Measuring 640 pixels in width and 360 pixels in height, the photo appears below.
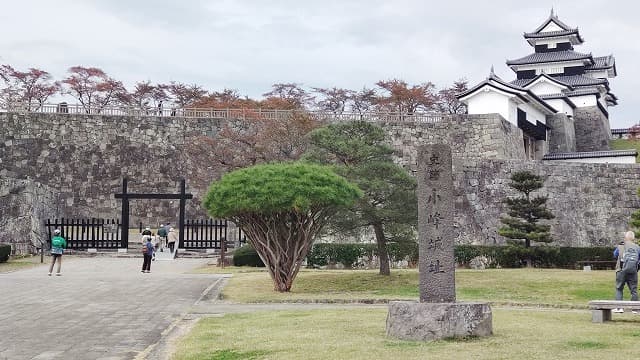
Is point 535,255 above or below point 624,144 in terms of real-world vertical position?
below

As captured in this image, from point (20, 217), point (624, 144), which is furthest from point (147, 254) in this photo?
point (624, 144)

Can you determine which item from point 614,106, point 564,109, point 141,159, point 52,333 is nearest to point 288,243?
point 52,333

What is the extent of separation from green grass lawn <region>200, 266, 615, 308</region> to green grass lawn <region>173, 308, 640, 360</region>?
3.79 metres

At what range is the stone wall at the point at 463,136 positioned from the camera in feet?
138

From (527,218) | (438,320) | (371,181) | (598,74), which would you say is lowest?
(438,320)

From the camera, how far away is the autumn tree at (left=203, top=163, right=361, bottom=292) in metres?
16.3

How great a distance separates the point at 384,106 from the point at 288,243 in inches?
1584

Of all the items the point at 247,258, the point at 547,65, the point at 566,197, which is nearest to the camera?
the point at 247,258

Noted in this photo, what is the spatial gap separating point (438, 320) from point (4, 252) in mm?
21705

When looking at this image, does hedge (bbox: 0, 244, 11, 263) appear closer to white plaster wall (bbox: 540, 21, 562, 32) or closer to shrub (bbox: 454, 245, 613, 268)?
shrub (bbox: 454, 245, 613, 268)

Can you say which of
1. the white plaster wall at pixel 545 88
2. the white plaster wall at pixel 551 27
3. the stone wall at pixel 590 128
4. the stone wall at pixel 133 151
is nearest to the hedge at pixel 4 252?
the stone wall at pixel 133 151

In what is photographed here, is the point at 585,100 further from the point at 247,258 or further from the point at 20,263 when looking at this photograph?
the point at 20,263

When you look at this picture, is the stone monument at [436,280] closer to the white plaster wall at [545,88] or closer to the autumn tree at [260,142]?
the autumn tree at [260,142]

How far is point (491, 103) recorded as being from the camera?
42844 mm
